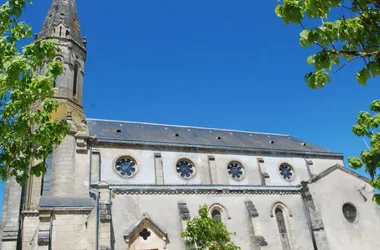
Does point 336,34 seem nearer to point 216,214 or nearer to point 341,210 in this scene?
point 216,214

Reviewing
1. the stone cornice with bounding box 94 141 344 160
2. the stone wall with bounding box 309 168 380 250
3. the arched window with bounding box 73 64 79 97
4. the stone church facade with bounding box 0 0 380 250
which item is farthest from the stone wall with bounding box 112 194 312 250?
the arched window with bounding box 73 64 79 97

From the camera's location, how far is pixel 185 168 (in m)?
21.8

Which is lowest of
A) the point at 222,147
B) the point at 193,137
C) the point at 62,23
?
the point at 222,147

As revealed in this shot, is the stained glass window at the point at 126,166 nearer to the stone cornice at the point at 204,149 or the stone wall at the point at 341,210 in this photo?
the stone cornice at the point at 204,149

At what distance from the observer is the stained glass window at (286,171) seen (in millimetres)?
24453

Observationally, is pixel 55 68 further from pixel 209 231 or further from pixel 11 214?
pixel 11 214

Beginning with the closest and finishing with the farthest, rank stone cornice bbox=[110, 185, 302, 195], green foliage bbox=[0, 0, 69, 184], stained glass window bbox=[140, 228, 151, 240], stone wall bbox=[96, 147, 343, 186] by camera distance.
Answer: green foliage bbox=[0, 0, 69, 184], stained glass window bbox=[140, 228, 151, 240], stone cornice bbox=[110, 185, 302, 195], stone wall bbox=[96, 147, 343, 186]

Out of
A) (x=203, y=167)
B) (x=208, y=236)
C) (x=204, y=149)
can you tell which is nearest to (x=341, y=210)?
(x=203, y=167)

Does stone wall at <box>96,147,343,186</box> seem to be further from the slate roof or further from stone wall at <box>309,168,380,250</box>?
stone wall at <box>309,168,380,250</box>

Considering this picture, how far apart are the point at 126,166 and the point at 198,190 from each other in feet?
16.1

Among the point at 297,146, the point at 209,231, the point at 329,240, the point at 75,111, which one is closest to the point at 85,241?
the point at 209,231

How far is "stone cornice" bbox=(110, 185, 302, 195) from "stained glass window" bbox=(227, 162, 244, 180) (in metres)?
2.75

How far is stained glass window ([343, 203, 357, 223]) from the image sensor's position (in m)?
20.1

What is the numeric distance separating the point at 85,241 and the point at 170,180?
689 centimetres
